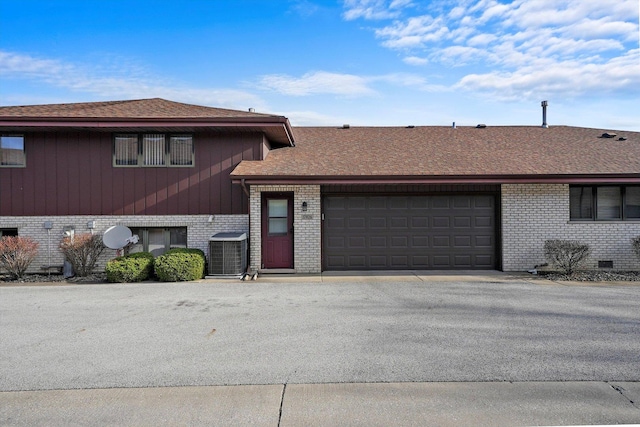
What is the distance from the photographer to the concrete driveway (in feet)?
16.1

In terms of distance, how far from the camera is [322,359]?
17.7 feet

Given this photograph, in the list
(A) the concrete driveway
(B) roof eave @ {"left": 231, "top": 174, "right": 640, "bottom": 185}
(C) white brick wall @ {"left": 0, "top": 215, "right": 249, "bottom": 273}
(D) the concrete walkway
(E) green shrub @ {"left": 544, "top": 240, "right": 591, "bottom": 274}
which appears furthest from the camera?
(C) white brick wall @ {"left": 0, "top": 215, "right": 249, "bottom": 273}

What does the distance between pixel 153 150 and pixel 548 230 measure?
11444 mm

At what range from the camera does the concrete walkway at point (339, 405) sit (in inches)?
151

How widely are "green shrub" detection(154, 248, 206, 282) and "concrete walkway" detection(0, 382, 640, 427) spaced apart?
6.77 m

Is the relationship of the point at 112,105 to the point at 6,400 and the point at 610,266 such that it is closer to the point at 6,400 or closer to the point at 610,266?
the point at 6,400

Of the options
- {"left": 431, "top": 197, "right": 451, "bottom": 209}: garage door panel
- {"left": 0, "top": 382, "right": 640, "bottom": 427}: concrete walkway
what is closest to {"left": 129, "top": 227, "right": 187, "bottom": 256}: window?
{"left": 431, "top": 197, "right": 451, "bottom": 209}: garage door panel

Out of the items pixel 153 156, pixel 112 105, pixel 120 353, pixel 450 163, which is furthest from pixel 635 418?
pixel 112 105

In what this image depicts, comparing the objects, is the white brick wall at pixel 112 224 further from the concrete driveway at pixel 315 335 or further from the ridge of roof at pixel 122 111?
the concrete driveway at pixel 315 335

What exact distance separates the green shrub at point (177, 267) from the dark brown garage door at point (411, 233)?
3.76 metres

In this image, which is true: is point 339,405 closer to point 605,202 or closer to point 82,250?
point 82,250

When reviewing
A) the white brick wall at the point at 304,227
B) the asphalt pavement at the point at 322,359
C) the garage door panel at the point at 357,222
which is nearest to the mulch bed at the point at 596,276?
the asphalt pavement at the point at 322,359

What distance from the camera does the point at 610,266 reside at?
499 inches

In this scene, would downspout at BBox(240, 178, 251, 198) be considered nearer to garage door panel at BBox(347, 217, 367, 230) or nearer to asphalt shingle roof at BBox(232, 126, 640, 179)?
asphalt shingle roof at BBox(232, 126, 640, 179)
